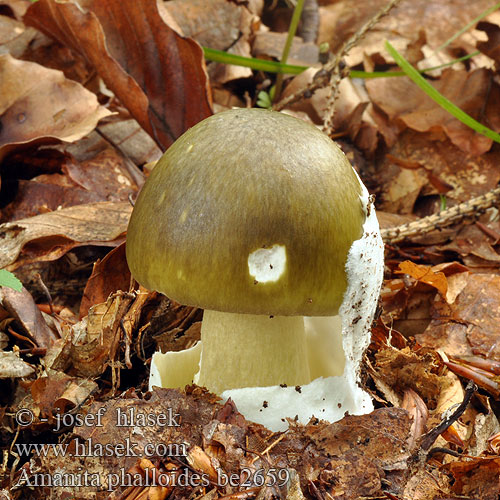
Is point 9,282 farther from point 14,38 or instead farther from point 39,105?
point 14,38

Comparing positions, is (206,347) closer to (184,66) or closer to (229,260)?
(229,260)

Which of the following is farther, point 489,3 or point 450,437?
point 489,3

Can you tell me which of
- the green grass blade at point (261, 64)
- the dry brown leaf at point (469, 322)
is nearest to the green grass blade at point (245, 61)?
the green grass blade at point (261, 64)

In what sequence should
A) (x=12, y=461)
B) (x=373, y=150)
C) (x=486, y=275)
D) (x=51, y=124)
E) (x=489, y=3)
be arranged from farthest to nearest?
1. (x=489, y=3)
2. (x=373, y=150)
3. (x=51, y=124)
4. (x=486, y=275)
5. (x=12, y=461)

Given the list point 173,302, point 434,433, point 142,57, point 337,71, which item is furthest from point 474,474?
point 142,57

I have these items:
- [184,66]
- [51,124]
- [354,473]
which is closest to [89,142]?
[51,124]

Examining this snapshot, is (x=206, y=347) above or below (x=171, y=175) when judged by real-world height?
below

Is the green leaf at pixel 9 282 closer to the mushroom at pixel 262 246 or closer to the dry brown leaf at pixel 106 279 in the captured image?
the mushroom at pixel 262 246
